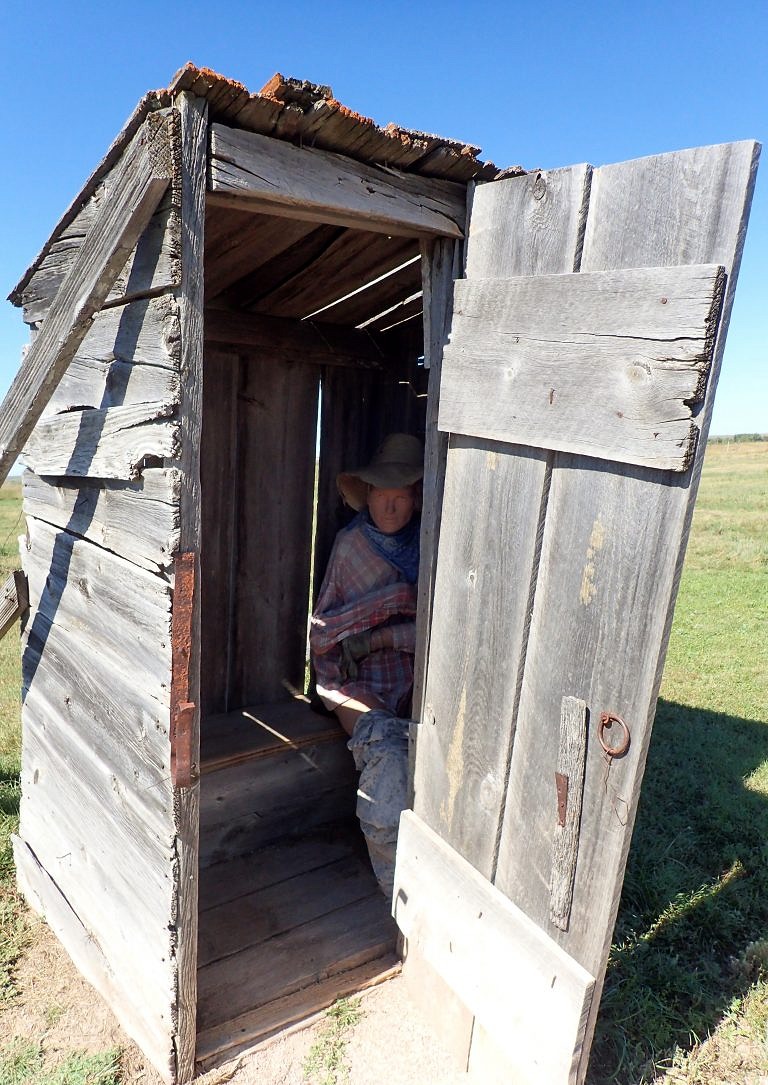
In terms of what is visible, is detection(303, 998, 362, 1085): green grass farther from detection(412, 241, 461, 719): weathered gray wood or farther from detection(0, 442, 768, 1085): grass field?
detection(412, 241, 461, 719): weathered gray wood

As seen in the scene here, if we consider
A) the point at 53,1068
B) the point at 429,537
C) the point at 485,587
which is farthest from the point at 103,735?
the point at 485,587

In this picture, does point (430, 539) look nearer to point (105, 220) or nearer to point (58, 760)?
point (105, 220)

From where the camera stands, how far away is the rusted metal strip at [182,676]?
6.98ft

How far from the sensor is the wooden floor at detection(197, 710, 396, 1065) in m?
2.85

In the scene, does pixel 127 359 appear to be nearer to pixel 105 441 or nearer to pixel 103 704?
pixel 105 441

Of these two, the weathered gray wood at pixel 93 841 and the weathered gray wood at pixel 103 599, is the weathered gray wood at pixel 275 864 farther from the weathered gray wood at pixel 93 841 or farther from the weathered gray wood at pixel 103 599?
the weathered gray wood at pixel 103 599

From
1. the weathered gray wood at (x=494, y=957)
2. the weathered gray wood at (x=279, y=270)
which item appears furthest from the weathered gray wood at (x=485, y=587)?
the weathered gray wood at (x=279, y=270)

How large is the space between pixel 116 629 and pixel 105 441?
2.01 feet

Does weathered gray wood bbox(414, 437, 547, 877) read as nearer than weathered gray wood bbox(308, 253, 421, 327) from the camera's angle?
Yes

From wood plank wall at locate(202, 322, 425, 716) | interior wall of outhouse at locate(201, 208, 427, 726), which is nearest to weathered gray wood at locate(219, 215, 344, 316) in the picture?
interior wall of outhouse at locate(201, 208, 427, 726)

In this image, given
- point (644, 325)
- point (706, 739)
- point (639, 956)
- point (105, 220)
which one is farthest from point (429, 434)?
point (706, 739)

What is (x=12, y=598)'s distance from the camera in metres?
3.22

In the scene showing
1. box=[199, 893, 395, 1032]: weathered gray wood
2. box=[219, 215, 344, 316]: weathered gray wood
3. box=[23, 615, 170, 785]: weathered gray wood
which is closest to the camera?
box=[23, 615, 170, 785]: weathered gray wood

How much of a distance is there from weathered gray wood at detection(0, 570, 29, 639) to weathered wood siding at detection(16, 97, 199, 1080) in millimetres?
55
